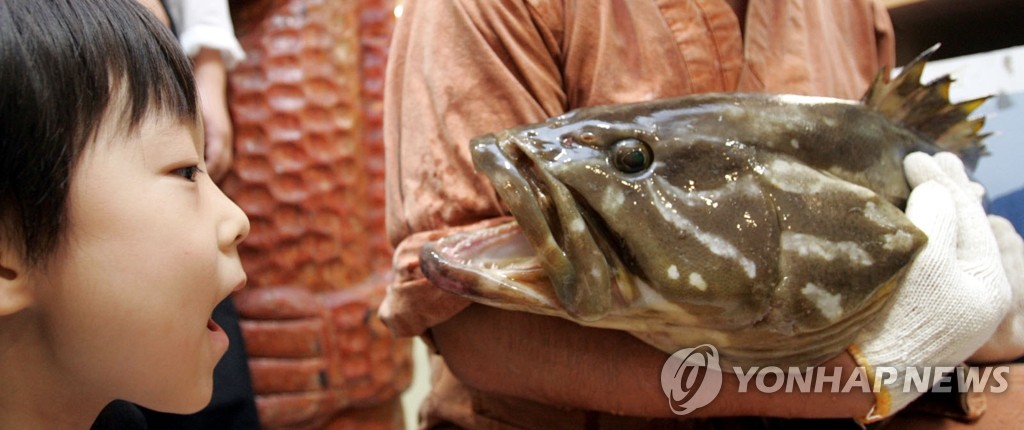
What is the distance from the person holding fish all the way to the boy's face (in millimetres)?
232

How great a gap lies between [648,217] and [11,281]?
1.85ft

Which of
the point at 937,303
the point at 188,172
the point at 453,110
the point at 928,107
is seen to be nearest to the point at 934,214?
the point at 937,303

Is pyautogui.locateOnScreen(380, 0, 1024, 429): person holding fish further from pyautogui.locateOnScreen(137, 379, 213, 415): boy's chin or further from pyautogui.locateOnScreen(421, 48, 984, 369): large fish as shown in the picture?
pyautogui.locateOnScreen(137, 379, 213, 415): boy's chin

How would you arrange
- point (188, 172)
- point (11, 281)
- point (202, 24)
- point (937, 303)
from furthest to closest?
point (202, 24), point (937, 303), point (188, 172), point (11, 281)

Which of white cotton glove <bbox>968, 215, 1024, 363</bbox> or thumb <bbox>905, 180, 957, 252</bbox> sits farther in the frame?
white cotton glove <bbox>968, 215, 1024, 363</bbox>

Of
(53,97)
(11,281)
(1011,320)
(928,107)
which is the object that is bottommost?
(1011,320)

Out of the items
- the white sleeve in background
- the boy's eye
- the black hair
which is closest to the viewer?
the black hair

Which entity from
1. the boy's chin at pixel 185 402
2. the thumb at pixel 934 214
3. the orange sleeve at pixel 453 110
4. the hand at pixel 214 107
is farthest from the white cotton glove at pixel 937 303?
the hand at pixel 214 107

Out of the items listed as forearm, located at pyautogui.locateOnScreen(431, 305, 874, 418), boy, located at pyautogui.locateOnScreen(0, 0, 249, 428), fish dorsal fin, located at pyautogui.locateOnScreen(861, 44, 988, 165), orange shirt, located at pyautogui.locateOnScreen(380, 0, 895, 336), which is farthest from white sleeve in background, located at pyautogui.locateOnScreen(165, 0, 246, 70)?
fish dorsal fin, located at pyautogui.locateOnScreen(861, 44, 988, 165)

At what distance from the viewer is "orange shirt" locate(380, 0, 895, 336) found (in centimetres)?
100

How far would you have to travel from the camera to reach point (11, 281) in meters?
0.60

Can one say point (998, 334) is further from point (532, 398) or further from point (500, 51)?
point (500, 51)

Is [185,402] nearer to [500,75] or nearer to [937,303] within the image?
[500,75]

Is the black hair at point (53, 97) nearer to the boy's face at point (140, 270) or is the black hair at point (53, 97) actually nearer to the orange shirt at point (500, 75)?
the boy's face at point (140, 270)
